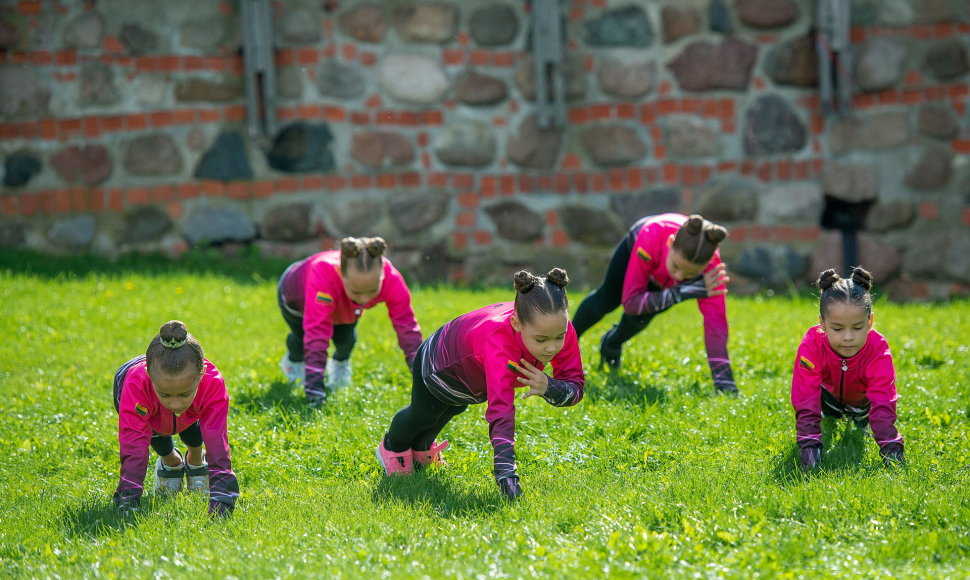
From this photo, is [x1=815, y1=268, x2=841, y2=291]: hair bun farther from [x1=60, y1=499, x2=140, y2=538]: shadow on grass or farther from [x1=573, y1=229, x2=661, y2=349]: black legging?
[x1=60, y1=499, x2=140, y2=538]: shadow on grass

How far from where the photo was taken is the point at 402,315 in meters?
6.92

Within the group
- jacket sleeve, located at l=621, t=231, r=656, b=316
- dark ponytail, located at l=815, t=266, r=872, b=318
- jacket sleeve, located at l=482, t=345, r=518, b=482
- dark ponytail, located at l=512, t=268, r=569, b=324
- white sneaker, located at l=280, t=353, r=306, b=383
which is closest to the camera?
dark ponytail, located at l=512, t=268, r=569, b=324

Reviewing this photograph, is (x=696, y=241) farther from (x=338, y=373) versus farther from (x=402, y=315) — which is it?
(x=338, y=373)

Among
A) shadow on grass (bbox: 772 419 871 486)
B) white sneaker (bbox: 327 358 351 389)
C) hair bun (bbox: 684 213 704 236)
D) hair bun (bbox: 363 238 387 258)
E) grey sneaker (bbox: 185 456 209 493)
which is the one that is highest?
hair bun (bbox: 684 213 704 236)

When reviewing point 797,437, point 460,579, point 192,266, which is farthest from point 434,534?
point 192,266

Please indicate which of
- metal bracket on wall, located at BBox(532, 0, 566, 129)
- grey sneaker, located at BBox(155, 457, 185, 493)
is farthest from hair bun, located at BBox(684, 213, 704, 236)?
metal bracket on wall, located at BBox(532, 0, 566, 129)

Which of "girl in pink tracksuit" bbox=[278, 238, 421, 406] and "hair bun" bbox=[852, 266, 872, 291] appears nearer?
"hair bun" bbox=[852, 266, 872, 291]

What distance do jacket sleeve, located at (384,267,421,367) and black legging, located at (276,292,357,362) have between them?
0.42 m

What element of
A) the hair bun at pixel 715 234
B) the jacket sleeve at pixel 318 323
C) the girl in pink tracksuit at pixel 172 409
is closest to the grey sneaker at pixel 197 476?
the girl in pink tracksuit at pixel 172 409

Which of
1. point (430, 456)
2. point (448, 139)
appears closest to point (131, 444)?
point (430, 456)

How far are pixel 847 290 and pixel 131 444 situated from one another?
3659 millimetres

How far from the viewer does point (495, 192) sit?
1078cm

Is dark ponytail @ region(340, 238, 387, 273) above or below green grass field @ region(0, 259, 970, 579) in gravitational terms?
above

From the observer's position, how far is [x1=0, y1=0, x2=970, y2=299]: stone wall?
1030cm
